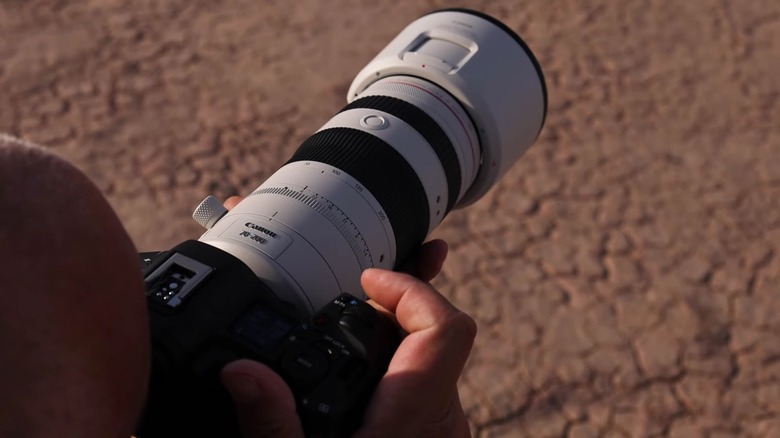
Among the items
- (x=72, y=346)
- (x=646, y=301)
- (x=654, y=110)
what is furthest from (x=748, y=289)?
(x=72, y=346)

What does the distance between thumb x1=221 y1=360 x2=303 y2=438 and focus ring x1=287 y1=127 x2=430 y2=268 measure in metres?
0.44

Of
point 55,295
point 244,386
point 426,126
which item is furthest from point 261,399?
point 426,126

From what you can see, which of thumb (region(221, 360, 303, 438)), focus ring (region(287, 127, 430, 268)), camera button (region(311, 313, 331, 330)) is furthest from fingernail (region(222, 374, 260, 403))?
focus ring (region(287, 127, 430, 268))

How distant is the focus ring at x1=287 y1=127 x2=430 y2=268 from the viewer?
1406 millimetres

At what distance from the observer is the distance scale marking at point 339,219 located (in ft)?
4.32

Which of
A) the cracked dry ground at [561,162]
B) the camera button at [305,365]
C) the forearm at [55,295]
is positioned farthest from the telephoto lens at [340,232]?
the cracked dry ground at [561,162]

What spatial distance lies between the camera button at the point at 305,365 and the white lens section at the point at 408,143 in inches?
18.0

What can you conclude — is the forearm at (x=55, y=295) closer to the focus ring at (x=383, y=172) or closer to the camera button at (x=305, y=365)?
the camera button at (x=305, y=365)

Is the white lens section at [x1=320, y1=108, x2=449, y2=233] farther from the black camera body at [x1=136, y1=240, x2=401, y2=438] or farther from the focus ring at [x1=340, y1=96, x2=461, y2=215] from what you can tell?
the black camera body at [x1=136, y1=240, x2=401, y2=438]

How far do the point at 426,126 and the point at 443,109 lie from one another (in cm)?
6

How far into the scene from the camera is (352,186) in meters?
1.38

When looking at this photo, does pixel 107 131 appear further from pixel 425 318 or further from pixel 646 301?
pixel 425 318

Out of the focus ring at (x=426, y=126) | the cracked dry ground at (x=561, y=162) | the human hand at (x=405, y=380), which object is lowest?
the cracked dry ground at (x=561, y=162)

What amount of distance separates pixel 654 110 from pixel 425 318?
2.27 metres
